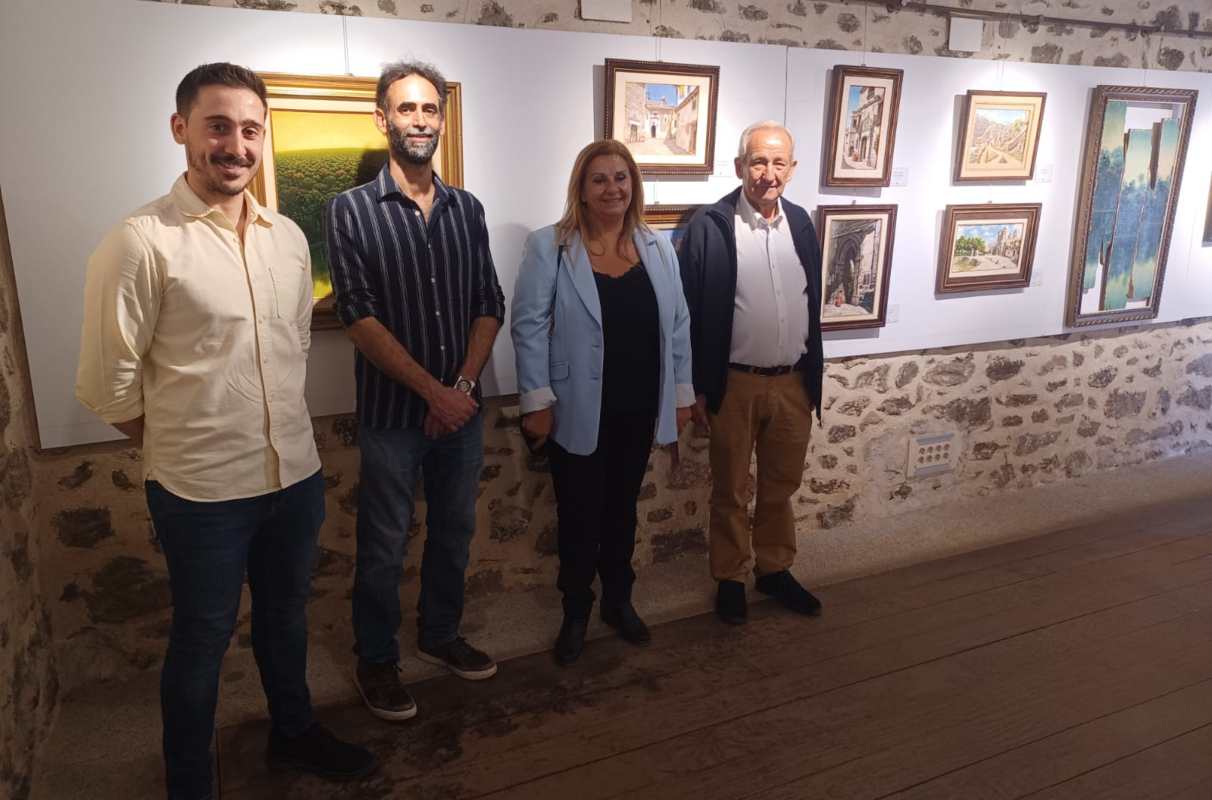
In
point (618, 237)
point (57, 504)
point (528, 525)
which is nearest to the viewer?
point (57, 504)

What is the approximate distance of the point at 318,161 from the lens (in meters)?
2.75

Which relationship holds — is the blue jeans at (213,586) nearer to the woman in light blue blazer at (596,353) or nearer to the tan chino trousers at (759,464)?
the woman in light blue blazer at (596,353)

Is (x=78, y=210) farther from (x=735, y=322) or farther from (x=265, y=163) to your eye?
(x=735, y=322)

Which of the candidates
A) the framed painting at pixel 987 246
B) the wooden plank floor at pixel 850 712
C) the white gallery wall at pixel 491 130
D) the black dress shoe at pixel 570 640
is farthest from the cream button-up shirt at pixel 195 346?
the framed painting at pixel 987 246

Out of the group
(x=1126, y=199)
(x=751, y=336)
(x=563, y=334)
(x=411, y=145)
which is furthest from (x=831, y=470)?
(x=411, y=145)

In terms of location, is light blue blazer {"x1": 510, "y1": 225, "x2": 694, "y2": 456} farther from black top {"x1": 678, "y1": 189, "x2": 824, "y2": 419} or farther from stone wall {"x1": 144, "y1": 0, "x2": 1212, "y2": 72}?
stone wall {"x1": 144, "y1": 0, "x2": 1212, "y2": 72}

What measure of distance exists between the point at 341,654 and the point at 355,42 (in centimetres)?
212

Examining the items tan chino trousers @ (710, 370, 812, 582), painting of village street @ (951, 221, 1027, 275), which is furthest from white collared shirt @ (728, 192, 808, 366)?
painting of village street @ (951, 221, 1027, 275)

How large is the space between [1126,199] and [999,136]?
1.02 metres

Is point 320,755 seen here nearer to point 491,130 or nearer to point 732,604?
point 732,604

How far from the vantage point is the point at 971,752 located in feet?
8.26

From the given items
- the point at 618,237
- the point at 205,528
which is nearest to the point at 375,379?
the point at 205,528

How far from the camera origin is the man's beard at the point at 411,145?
8.18ft

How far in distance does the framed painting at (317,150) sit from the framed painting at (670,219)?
91 centimetres
